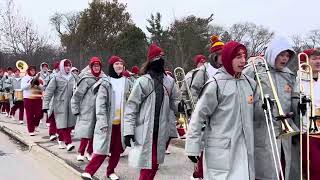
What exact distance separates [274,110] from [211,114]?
634mm

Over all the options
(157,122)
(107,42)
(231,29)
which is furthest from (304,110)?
(231,29)

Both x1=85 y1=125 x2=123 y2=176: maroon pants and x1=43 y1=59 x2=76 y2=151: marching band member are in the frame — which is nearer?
x1=85 y1=125 x2=123 y2=176: maroon pants

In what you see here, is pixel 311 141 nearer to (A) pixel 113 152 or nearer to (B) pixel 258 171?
(B) pixel 258 171

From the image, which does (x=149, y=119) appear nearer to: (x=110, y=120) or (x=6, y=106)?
(x=110, y=120)

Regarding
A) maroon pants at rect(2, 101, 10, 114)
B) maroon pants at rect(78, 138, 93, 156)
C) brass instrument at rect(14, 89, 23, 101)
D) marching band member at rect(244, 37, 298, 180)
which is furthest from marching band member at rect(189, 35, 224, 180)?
maroon pants at rect(2, 101, 10, 114)

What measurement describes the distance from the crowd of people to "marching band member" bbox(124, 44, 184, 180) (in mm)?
12

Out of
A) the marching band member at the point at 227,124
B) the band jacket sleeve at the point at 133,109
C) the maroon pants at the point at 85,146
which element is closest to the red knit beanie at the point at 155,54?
the band jacket sleeve at the point at 133,109

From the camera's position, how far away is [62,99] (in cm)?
1043

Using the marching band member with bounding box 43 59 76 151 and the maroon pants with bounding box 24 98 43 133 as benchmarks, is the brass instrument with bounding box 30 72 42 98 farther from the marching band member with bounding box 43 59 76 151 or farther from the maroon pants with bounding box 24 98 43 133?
the marching band member with bounding box 43 59 76 151

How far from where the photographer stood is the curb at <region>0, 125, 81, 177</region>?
27.4ft

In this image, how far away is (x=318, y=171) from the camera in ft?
15.3

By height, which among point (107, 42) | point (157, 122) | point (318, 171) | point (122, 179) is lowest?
point (122, 179)

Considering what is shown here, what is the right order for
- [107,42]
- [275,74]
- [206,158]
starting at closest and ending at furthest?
[206,158], [275,74], [107,42]

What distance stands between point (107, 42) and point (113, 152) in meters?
26.3
